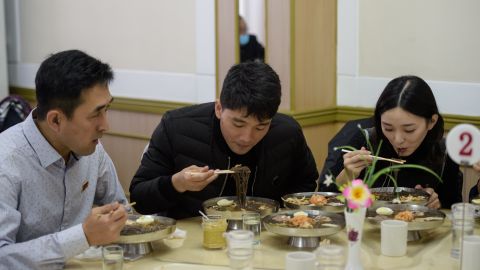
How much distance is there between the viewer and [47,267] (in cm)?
236

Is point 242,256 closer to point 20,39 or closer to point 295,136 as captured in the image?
point 295,136

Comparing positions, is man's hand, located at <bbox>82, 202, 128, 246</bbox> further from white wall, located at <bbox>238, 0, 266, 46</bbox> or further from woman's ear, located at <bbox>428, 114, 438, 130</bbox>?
white wall, located at <bbox>238, 0, 266, 46</bbox>

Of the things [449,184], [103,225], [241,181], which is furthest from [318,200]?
[103,225]

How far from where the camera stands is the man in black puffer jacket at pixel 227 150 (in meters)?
2.85

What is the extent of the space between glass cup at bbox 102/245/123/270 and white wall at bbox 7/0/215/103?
2821 millimetres

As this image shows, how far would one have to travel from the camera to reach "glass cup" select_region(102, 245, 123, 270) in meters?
2.26

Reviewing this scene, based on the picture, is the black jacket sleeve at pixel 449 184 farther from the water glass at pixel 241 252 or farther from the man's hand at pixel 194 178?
the water glass at pixel 241 252

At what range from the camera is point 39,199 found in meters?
2.57

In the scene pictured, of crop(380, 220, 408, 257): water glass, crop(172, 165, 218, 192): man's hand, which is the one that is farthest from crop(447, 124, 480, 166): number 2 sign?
crop(172, 165, 218, 192): man's hand

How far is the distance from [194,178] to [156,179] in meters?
0.26

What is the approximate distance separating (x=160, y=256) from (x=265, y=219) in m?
0.41

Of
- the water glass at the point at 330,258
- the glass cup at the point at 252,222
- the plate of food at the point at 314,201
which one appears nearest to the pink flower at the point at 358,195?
the water glass at the point at 330,258

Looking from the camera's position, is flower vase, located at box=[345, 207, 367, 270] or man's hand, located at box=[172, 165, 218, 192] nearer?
flower vase, located at box=[345, 207, 367, 270]

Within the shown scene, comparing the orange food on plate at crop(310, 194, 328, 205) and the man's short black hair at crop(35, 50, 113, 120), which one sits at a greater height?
the man's short black hair at crop(35, 50, 113, 120)
